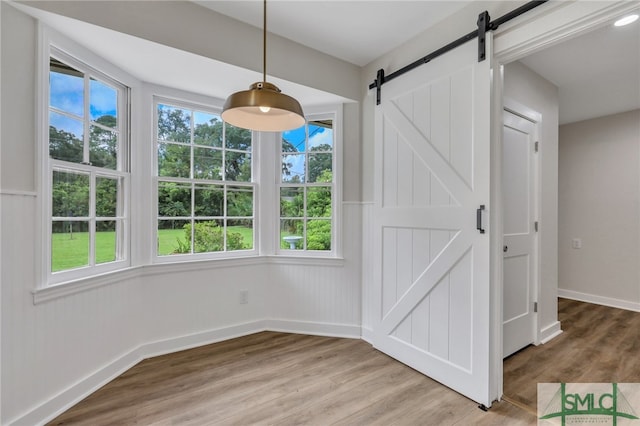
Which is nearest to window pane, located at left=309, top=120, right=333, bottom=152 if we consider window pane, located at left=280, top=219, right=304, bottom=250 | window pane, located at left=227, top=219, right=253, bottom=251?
window pane, located at left=280, top=219, right=304, bottom=250

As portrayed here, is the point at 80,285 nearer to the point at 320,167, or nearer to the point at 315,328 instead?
the point at 315,328

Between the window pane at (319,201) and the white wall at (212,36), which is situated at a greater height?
the white wall at (212,36)

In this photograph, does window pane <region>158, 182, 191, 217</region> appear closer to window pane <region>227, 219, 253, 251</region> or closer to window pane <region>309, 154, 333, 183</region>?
window pane <region>227, 219, 253, 251</region>

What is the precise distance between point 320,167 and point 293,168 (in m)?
0.29

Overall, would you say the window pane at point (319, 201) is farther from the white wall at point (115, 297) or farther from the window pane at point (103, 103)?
the window pane at point (103, 103)

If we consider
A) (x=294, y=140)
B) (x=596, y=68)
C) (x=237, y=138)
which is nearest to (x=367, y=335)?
(x=294, y=140)

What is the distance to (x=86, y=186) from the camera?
214cm

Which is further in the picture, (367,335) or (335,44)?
(367,335)

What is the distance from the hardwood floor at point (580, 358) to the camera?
7.36 ft

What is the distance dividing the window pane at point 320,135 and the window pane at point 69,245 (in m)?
2.08

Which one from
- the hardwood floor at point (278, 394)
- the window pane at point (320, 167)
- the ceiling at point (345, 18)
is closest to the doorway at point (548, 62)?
the ceiling at point (345, 18)

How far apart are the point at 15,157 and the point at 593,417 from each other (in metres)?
3.75

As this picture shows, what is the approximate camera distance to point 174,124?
277 centimetres

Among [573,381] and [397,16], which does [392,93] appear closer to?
[397,16]
